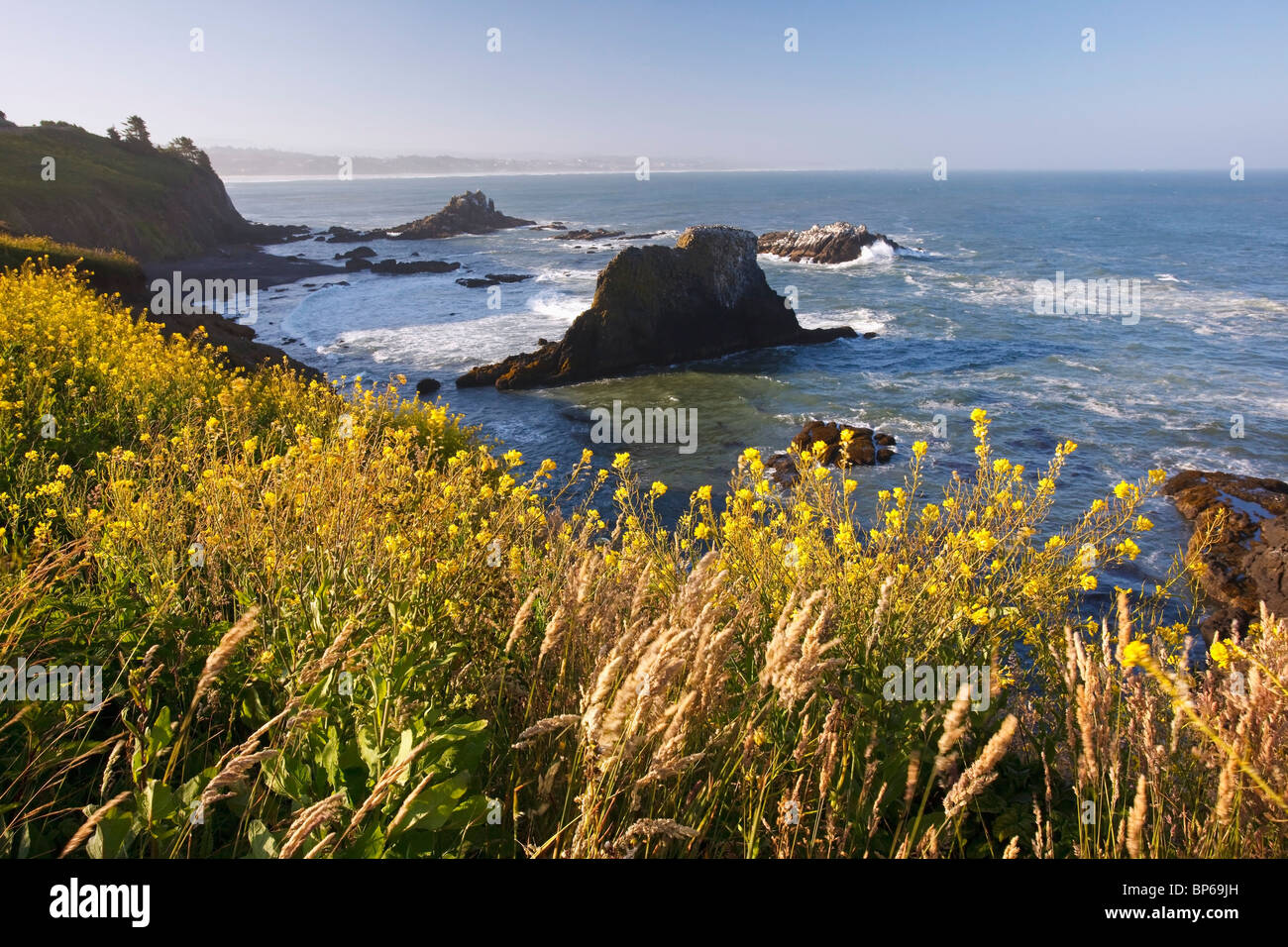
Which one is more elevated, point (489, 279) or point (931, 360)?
point (489, 279)

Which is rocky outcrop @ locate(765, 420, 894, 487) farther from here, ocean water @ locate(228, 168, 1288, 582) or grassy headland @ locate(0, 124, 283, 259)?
grassy headland @ locate(0, 124, 283, 259)

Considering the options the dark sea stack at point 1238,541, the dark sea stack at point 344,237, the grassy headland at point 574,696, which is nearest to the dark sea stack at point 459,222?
the dark sea stack at point 344,237

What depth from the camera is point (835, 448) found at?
20.2 metres

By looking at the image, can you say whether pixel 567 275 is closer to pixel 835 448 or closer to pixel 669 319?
pixel 669 319

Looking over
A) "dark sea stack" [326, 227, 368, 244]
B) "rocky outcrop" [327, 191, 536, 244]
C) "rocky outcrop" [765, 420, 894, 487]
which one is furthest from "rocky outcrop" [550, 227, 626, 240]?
"rocky outcrop" [765, 420, 894, 487]

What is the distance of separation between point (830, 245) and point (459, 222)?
46.1m

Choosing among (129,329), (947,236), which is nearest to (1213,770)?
(129,329)

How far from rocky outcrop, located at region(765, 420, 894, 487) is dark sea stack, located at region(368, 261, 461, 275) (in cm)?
4002

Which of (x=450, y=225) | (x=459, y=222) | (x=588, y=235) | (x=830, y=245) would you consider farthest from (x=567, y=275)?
(x=459, y=222)

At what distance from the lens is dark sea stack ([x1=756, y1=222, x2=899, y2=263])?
188 ft

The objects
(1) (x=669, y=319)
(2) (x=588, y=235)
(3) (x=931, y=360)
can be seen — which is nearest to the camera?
(3) (x=931, y=360)
